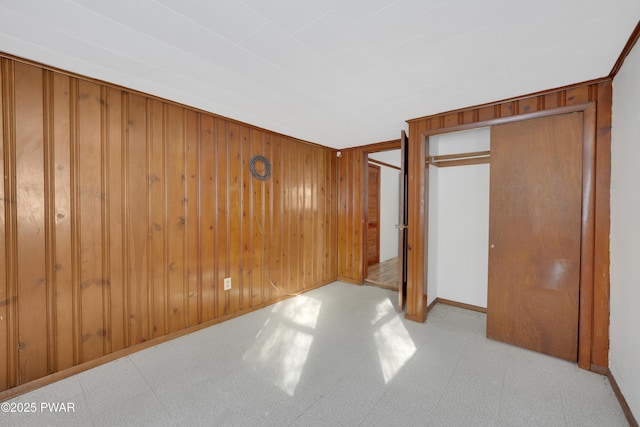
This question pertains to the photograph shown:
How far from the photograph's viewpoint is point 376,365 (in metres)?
2.01

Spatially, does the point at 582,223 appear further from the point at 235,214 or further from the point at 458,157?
the point at 235,214

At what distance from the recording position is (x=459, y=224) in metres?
3.21

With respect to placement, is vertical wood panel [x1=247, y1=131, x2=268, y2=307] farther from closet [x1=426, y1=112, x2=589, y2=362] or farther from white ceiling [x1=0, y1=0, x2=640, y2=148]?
closet [x1=426, y1=112, x2=589, y2=362]

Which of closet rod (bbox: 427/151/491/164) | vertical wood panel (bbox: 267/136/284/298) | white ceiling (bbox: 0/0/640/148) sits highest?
white ceiling (bbox: 0/0/640/148)

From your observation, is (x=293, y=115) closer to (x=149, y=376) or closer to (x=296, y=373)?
(x=296, y=373)

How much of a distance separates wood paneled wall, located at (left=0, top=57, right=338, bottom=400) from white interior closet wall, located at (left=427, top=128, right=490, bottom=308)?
2.09 m

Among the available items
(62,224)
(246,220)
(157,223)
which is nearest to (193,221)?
(157,223)

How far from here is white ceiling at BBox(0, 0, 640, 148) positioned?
1280 mm

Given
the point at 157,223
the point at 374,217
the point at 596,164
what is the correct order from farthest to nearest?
1. the point at 374,217
2. the point at 157,223
3. the point at 596,164

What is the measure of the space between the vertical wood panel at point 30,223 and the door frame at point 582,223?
3048 millimetres

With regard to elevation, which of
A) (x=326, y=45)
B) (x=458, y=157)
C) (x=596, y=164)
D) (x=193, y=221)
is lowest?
(x=193, y=221)

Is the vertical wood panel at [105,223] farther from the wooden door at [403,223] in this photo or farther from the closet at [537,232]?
the closet at [537,232]

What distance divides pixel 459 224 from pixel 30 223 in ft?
12.9

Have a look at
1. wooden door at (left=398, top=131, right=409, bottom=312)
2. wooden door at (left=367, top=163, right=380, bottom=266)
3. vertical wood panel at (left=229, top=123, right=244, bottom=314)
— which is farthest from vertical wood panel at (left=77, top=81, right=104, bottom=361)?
wooden door at (left=367, top=163, right=380, bottom=266)
